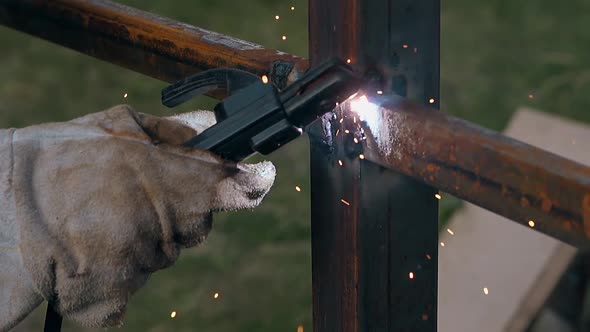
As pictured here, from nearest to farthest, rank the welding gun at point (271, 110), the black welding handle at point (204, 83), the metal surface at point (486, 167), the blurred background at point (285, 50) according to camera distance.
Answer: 1. the metal surface at point (486, 167)
2. the welding gun at point (271, 110)
3. the black welding handle at point (204, 83)
4. the blurred background at point (285, 50)

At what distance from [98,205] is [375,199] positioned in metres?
0.31

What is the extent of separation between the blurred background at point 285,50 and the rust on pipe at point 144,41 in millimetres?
1679

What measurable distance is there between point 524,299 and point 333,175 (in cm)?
154

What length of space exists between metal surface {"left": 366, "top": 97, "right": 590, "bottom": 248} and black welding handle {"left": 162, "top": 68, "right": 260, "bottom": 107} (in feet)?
0.56

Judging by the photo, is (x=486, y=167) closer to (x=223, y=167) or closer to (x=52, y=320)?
(x=223, y=167)

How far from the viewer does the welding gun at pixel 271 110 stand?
0.98 metres

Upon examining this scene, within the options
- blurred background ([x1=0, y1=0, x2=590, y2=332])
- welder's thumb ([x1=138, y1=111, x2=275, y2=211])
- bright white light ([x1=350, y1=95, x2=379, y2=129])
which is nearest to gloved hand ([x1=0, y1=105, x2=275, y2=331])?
welder's thumb ([x1=138, y1=111, x2=275, y2=211])

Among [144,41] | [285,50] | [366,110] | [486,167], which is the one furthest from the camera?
[285,50]

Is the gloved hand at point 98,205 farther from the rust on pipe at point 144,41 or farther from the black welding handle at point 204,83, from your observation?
the rust on pipe at point 144,41

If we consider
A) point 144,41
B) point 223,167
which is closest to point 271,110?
point 223,167

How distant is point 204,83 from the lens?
110cm

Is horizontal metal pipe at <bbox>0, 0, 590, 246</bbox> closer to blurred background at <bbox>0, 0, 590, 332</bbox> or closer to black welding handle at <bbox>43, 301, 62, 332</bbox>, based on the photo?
black welding handle at <bbox>43, 301, 62, 332</bbox>

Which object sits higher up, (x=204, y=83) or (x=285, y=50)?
(x=204, y=83)

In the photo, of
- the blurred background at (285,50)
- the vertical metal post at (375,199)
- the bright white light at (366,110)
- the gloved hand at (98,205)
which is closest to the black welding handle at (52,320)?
the gloved hand at (98,205)
